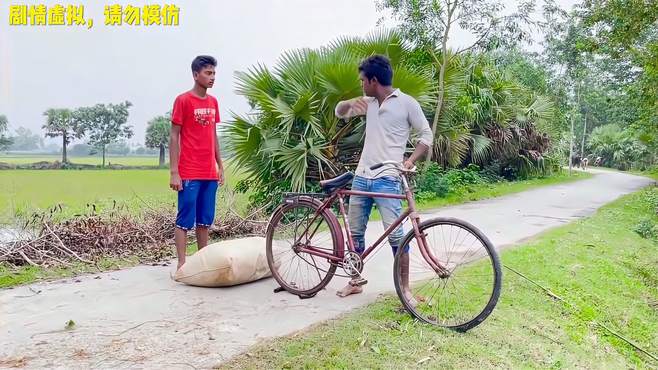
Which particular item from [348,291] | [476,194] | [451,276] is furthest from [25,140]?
[476,194]

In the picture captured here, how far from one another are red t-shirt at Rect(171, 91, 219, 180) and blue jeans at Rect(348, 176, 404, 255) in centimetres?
127

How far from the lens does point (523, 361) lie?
315 centimetres

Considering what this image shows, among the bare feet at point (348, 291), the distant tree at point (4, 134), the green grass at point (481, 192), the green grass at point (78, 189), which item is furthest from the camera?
the green grass at point (481, 192)

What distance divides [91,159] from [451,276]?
4568 millimetres

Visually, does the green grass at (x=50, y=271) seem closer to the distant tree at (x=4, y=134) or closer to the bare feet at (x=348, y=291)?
the distant tree at (x=4, y=134)

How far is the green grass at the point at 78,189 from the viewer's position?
5332 millimetres

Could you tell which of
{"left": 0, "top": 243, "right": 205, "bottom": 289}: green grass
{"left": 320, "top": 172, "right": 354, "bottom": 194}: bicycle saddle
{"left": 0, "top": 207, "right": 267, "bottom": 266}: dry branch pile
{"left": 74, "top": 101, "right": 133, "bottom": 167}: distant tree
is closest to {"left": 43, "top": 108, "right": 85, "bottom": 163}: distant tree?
{"left": 74, "top": 101, "right": 133, "bottom": 167}: distant tree

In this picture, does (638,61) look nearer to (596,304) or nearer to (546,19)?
(546,19)

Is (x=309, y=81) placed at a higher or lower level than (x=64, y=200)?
higher

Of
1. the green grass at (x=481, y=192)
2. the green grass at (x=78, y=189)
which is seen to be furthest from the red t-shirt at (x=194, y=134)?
the green grass at (x=481, y=192)

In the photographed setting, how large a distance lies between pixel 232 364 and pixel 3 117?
4.00 metres

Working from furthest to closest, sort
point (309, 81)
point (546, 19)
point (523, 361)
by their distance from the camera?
point (546, 19) → point (309, 81) → point (523, 361)

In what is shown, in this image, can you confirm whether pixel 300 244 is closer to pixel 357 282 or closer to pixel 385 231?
pixel 357 282

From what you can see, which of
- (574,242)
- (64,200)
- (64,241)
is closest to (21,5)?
(64,200)
